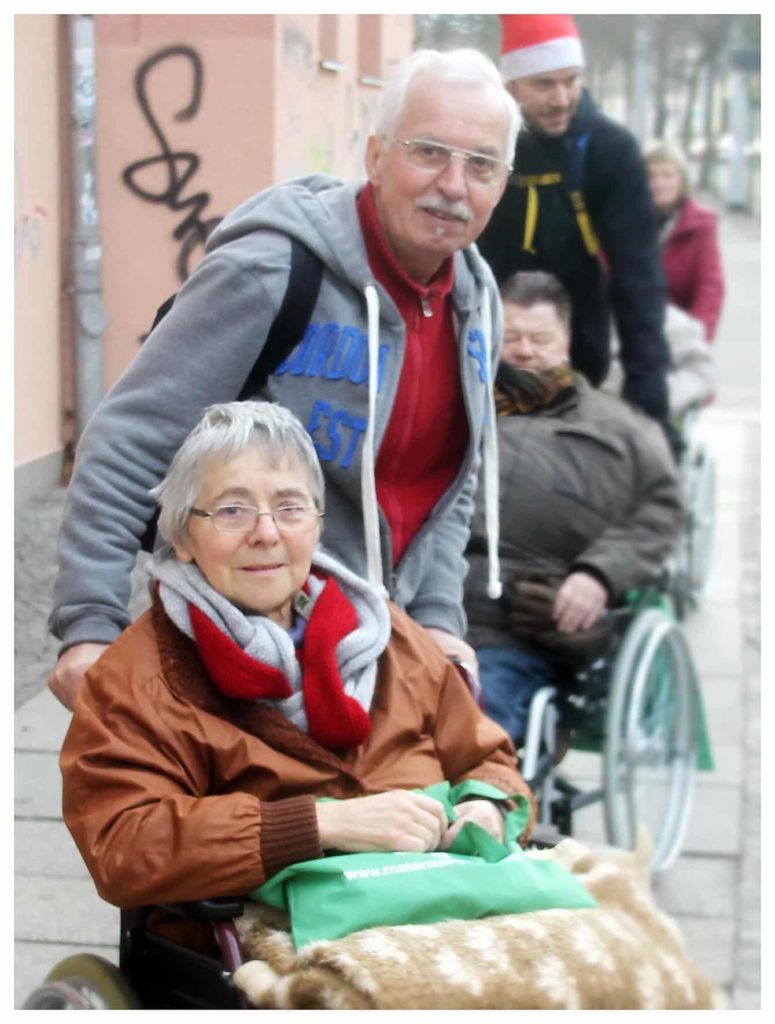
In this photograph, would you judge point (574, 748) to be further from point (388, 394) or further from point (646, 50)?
point (646, 50)

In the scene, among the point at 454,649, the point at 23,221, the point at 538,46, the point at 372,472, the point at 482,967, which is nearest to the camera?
the point at 482,967

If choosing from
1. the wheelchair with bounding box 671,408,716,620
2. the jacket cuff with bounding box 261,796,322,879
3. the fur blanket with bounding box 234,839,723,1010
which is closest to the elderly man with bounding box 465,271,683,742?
the fur blanket with bounding box 234,839,723,1010

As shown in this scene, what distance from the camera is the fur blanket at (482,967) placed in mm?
2361

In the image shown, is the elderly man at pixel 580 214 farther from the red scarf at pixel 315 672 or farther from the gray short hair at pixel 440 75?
the red scarf at pixel 315 672

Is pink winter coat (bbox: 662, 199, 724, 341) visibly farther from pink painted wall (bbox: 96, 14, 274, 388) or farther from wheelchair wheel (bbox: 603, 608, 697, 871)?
pink painted wall (bbox: 96, 14, 274, 388)

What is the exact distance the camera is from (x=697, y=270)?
283 inches

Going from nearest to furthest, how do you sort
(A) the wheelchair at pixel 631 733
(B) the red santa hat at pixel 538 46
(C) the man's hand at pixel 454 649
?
(C) the man's hand at pixel 454 649, (B) the red santa hat at pixel 538 46, (A) the wheelchair at pixel 631 733

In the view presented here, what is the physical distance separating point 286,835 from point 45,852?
1531mm

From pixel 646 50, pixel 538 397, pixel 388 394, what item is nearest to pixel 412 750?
pixel 388 394

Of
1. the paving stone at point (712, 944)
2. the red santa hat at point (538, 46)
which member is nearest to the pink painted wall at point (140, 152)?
the red santa hat at point (538, 46)

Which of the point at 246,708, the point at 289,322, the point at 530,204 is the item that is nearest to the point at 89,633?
the point at 246,708

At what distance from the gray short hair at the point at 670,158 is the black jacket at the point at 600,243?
8.91ft

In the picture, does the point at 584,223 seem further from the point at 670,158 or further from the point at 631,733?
the point at 670,158
